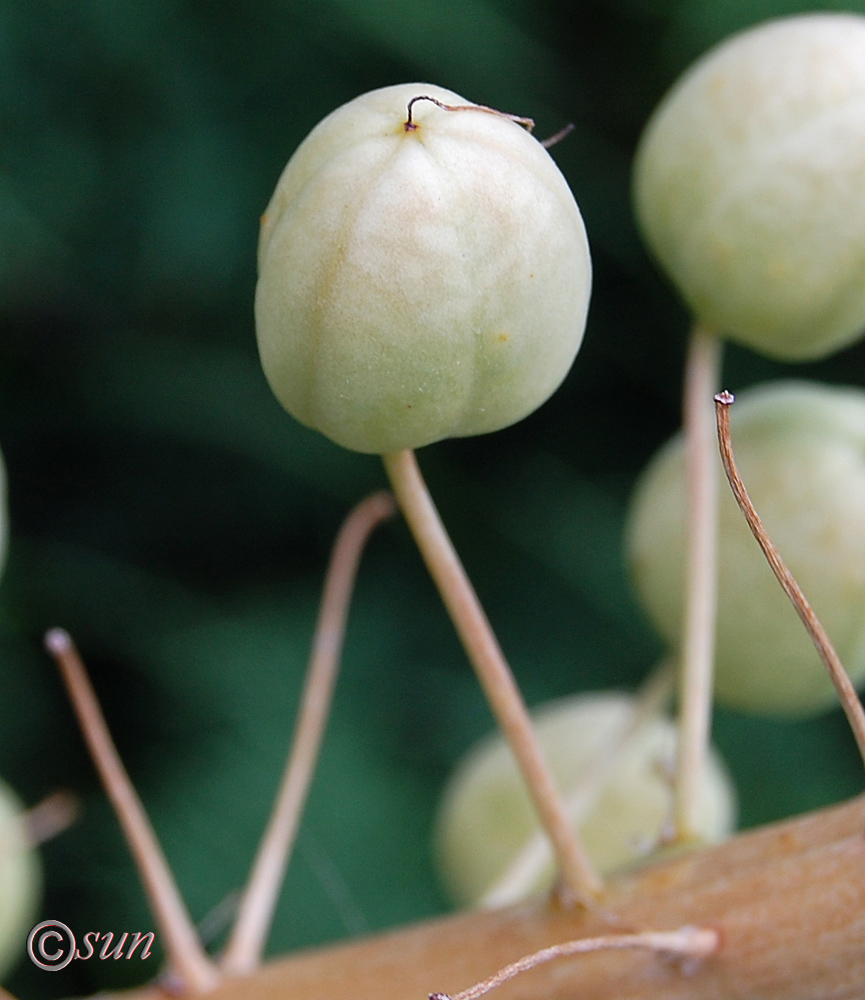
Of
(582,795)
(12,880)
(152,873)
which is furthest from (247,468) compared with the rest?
(152,873)

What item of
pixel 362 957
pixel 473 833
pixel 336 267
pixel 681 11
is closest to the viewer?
pixel 336 267

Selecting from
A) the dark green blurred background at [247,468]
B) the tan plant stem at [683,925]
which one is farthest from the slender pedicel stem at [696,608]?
the dark green blurred background at [247,468]

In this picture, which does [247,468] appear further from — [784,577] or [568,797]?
[784,577]

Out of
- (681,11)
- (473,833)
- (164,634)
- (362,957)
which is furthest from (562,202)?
(164,634)

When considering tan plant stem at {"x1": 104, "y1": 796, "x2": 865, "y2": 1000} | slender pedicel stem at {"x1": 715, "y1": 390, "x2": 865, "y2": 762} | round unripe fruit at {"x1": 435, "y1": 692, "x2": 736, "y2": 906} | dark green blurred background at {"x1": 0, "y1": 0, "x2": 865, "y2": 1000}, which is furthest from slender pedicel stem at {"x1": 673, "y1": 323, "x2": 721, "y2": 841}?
dark green blurred background at {"x1": 0, "y1": 0, "x2": 865, "y2": 1000}

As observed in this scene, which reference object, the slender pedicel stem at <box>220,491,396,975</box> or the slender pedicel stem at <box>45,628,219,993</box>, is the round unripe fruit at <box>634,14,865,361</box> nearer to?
the slender pedicel stem at <box>220,491,396,975</box>

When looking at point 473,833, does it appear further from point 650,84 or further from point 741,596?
point 650,84

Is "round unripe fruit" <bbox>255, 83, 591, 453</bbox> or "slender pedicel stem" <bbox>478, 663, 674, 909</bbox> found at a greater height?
"round unripe fruit" <bbox>255, 83, 591, 453</bbox>
